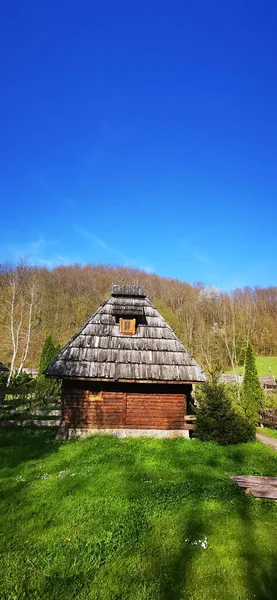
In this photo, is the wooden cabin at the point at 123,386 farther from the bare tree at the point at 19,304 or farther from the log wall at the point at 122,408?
the bare tree at the point at 19,304

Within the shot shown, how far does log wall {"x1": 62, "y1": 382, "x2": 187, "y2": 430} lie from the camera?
1298 cm

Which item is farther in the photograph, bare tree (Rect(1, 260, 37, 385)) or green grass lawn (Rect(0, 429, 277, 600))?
bare tree (Rect(1, 260, 37, 385))

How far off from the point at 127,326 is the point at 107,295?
38.2 metres

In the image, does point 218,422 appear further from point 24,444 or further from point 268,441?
point 24,444

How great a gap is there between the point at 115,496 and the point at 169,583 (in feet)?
9.15

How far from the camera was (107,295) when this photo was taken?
52.3 meters

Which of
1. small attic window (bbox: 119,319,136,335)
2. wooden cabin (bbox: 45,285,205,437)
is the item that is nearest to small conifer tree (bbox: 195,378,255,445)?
wooden cabin (bbox: 45,285,205,437)

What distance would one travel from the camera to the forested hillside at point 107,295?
3666 cm

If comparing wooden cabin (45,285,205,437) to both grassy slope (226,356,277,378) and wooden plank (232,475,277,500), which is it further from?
grassy slope (226,356,277,378)

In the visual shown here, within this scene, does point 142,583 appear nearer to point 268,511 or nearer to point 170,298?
point 268,511

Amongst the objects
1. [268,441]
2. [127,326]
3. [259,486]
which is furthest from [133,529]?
[268,441]

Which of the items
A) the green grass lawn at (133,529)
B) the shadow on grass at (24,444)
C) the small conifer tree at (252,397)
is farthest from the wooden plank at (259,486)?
the small conifer tree at (252,397)

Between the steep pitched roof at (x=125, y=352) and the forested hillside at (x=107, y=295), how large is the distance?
Result: 1851 cm

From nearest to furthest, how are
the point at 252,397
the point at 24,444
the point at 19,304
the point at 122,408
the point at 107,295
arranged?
the point at 24,444 → the point at 122,408 → the point at 252,397 → the point at 19,304 → the point at 107,295
